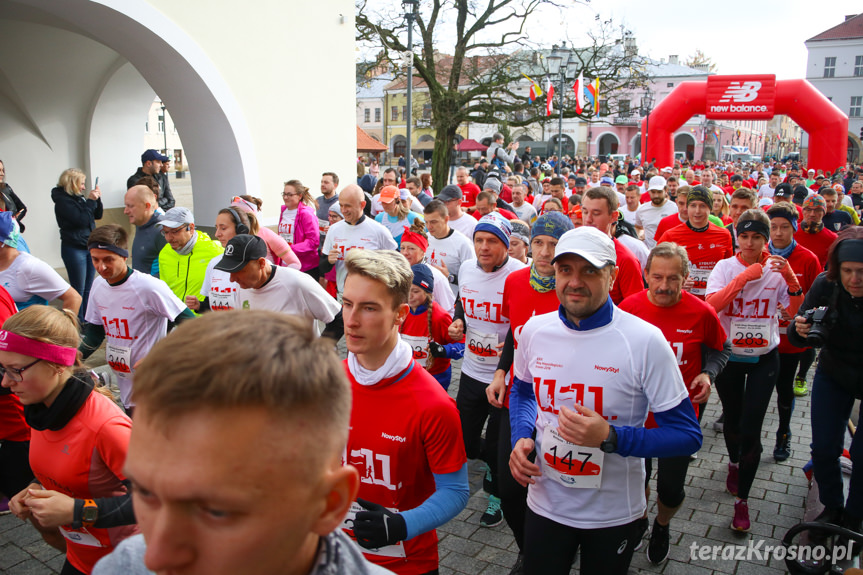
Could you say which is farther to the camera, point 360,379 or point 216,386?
point 360,379

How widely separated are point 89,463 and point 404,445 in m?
1.24

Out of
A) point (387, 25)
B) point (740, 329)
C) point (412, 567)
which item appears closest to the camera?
point (412, 567)

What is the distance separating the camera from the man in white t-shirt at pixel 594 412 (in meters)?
2.59

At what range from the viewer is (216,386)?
2.86 feet

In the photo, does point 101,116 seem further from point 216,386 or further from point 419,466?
point 216,386

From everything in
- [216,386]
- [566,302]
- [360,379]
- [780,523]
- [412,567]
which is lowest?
[780,523]

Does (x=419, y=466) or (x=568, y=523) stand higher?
(x=419, y=466)

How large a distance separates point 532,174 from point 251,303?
609 inches

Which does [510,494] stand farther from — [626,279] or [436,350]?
[626,279]

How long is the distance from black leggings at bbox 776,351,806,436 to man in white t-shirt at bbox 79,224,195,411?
15.9ft

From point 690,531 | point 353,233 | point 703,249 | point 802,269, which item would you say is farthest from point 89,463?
point 703,249

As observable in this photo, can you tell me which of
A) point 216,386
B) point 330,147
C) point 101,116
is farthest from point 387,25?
point 216,386

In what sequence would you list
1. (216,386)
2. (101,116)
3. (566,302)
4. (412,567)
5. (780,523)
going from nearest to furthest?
(216,386) < (412,567) < (566,302) < (780,523) < (101,116)

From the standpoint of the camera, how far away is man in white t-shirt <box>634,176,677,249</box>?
9312 millimetres
